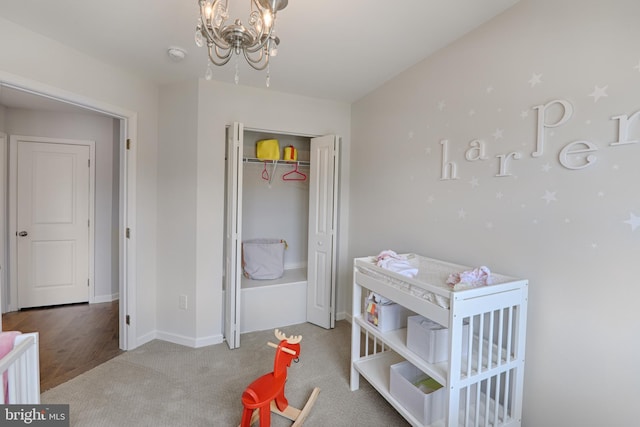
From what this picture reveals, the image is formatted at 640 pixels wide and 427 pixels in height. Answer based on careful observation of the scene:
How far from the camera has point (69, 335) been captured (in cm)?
275

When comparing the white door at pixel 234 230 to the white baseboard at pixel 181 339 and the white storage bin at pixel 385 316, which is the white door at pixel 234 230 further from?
the white storage bin at pixel 385 316

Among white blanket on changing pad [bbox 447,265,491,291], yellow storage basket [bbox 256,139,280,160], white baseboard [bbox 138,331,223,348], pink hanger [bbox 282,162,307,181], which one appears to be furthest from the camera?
pink hanger [bbox 282,162,307,181]

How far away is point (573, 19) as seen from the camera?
1315 millimetres

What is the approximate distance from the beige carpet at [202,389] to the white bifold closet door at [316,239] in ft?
1.17

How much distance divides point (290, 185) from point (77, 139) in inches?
102

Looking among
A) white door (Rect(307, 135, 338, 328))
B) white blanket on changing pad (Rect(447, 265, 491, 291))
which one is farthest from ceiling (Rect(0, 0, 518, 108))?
white blanket on changing pad (Rect(447, 265, 491, 291))

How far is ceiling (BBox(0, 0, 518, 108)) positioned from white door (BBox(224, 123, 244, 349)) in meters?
0.57

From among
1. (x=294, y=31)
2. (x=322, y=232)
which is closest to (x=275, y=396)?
(x=322, y=232)

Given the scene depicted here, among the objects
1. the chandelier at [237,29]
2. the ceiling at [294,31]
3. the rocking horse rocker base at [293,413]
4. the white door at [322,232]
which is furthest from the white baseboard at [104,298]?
the chandelier at [237,29]

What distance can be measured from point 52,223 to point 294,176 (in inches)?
113

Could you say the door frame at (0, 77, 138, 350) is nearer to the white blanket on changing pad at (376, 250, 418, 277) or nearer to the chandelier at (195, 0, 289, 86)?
the chandelier at (195, 0, 289, 86)

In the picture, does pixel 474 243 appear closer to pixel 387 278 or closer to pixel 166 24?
pixel 387 278

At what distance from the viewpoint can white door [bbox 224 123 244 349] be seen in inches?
97.1

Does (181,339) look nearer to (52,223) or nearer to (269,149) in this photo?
(269,149)
